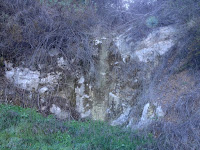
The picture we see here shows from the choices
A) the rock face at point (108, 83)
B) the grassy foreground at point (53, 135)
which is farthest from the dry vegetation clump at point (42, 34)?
the grassy foreground at point (53, 135)

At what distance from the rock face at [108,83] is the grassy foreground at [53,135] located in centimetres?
113

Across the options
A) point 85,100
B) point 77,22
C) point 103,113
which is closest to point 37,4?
point 77,22

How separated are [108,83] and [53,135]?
115 inches

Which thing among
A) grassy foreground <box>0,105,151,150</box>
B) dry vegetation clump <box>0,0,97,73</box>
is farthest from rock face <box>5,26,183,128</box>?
grassy foreground <box>0,105,151,150</box>

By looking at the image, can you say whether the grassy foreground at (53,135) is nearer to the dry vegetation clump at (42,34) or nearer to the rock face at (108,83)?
the rock face at (108,83)

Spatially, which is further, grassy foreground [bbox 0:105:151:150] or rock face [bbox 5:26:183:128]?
rock face [bbox 5:26:183:128]

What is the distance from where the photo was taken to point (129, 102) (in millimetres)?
7387

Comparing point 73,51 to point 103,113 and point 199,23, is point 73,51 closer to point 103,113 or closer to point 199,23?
point 103,113

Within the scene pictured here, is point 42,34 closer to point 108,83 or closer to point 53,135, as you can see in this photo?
point 108,83

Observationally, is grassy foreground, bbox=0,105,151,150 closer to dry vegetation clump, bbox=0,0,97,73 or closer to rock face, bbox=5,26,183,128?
rock face, bbox=5,26,183,128

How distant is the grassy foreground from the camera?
529 cm

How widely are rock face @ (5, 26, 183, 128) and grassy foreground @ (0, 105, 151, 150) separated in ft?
3.70

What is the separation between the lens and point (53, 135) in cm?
581

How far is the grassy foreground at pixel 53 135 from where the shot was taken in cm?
529
